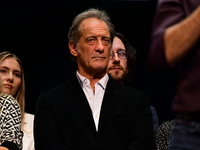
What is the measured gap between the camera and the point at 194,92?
1.13 metres

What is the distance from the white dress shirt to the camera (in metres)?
2.41

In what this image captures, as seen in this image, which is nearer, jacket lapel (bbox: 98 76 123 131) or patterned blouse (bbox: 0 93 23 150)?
jacket lapel (bbox: 98 76 123 131)

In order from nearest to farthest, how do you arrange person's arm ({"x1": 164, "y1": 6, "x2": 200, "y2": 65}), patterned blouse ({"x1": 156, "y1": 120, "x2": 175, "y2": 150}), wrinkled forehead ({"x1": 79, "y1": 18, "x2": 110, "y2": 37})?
person's arm ({"x1": 164, "y1": 6, "x2": 200, "y2": 65}) < wrinkled forehead ({"x1": 79, "y1": 18, "x2": 110, "y2": 37}) < patterned blouse ({"x1": 156, "y1": 120, "x2": 175, "y2": 150})

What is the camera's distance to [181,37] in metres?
1.12

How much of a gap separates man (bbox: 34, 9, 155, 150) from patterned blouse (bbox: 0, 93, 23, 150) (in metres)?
0.19

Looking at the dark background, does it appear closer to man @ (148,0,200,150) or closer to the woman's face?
the woman's face

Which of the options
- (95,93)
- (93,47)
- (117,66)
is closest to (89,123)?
(95,93)

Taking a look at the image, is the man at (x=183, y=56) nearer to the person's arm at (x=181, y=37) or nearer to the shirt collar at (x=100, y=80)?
the person's arm at (x=181, y=37)

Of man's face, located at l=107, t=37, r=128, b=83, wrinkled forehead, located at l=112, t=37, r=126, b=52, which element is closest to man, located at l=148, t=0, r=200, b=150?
man's face, located at l=107, t=37, r=128, b=83

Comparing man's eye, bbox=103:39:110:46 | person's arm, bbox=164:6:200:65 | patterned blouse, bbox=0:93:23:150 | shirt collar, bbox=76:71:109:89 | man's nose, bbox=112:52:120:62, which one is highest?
person's arm, bbox=164:6:200:65

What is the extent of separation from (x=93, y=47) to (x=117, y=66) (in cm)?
91

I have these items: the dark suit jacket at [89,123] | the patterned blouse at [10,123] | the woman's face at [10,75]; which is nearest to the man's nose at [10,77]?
the woman's face at [10,75]

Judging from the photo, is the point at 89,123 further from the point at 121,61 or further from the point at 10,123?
the point at 121,61

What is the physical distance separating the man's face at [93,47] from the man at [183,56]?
1.30m
